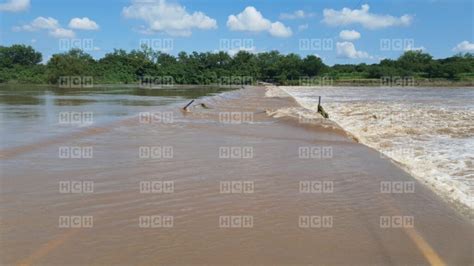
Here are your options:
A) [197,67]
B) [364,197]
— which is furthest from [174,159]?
[197,67]

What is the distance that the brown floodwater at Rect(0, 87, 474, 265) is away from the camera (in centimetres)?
425

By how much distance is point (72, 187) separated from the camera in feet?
22.0

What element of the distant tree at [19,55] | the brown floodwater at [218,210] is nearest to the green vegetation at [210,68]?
the distant tree at [19,55]

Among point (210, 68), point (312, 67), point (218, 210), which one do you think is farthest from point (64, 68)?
point (218, 210)

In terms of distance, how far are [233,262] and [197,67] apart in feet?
385

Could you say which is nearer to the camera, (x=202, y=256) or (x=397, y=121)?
(x=202, y=256)

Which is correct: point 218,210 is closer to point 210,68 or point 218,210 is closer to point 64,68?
point 64,68

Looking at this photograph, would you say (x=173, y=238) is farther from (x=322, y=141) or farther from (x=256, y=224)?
(x=322, y=141)

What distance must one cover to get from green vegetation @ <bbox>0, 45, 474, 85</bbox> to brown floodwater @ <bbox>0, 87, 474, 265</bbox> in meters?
89.3

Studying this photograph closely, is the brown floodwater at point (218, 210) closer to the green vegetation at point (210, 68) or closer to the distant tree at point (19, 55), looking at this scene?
the green vegetation at point (210, 68)

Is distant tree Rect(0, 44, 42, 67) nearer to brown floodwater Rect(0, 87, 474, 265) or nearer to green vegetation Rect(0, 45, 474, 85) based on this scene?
green vegetation Rect(0, 45, 474, 85)

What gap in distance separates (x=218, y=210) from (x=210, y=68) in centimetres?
12352

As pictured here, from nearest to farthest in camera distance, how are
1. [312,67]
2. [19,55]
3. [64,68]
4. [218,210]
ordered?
[218,210]
[64,68]
[19,55]
[312,67]

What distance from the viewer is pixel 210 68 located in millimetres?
127312
